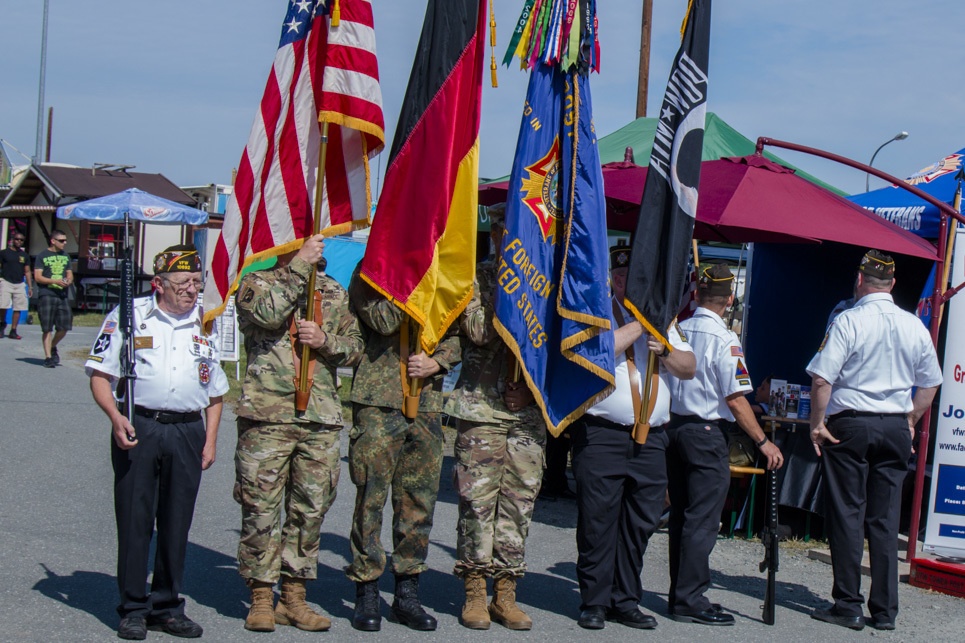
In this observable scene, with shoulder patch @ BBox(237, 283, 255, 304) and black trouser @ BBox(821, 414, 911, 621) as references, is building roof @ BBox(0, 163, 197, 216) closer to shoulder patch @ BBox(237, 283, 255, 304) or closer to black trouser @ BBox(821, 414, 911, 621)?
shoulder patch @ BBox(237, 283, 255, 304)

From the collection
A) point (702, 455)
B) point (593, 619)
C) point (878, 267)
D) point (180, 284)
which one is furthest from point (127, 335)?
point (878, 267)

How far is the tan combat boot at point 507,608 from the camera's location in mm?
5223

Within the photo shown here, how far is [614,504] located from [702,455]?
619mm

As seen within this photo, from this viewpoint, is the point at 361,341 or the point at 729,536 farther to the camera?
the point at 729,536

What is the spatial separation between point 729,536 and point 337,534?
2.94 metres

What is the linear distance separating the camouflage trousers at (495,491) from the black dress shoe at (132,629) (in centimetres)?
154

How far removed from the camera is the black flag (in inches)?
216

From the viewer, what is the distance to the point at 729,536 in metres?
7.77

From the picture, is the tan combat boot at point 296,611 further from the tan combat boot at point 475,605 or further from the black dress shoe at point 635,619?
the black dress shoe at point 635,619

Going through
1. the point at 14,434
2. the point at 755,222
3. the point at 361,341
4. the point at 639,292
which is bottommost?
the point at 14,434

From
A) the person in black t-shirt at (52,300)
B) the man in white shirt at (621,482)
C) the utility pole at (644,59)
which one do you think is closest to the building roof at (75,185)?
the person in black t-shirt at (52,300)

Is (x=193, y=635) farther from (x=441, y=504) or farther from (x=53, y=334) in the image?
(x=53, y=334)

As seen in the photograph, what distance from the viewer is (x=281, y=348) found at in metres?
5.04

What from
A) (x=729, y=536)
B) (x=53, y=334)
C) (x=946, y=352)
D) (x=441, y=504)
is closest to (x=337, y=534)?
(x=441, y=504)
